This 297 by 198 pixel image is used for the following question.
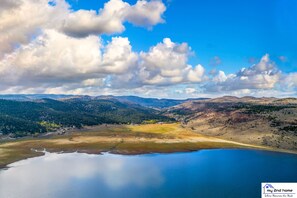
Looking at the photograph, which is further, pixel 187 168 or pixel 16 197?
pixel 187 168

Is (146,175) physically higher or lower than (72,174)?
lower

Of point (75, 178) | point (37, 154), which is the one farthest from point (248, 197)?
point (37, 154)

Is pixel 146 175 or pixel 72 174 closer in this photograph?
pixel 146 175

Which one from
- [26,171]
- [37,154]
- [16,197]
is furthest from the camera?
[37,154]

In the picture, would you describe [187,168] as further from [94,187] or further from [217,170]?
[94,187]

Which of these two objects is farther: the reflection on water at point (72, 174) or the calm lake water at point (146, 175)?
the reflection on water at point (72, 174)

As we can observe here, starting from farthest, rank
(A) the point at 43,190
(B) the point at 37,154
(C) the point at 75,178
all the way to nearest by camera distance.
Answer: (B) the point at 37,154
(C) the point at 75,178
(A) the point at 43,190

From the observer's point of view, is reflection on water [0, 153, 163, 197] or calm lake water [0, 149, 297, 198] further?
reflection on water [0, 153, 163, 197]
